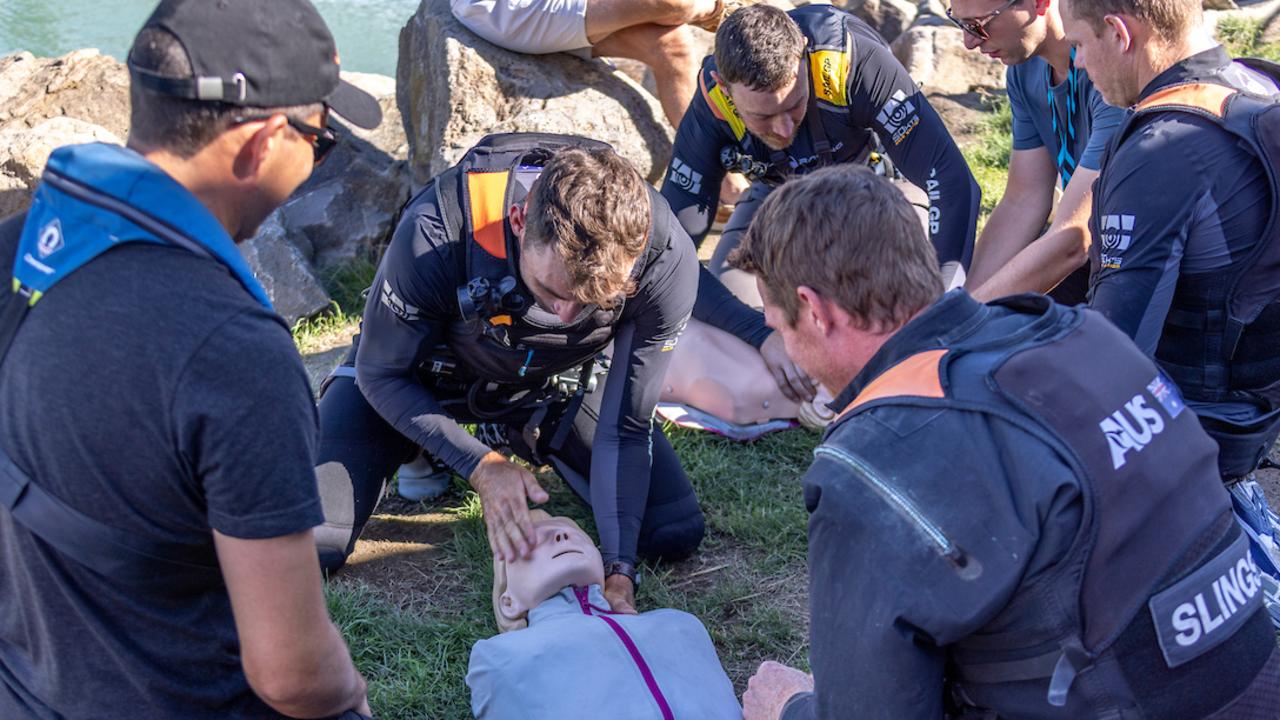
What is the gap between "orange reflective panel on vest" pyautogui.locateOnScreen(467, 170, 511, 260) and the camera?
3.15 m

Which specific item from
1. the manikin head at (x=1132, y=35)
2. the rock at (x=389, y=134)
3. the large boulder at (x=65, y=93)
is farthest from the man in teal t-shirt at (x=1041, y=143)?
the large boulder at (x=65, y=93)

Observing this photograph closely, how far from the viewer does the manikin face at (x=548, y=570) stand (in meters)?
3.01

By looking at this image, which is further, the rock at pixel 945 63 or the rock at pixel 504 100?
the rock at pixel 945 63

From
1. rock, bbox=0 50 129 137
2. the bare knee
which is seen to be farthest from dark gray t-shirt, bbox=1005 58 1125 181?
rock, bbox=0 50 129 137

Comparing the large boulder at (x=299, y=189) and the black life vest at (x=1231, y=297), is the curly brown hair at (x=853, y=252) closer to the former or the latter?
the black life vest at (x=1231, y=297)

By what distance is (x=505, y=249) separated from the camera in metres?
3.16

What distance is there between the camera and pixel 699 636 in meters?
2.86

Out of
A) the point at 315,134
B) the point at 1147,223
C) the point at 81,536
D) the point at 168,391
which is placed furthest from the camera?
the point at 1147,223

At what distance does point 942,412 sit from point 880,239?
14.1 inches

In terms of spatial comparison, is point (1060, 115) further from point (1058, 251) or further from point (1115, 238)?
point (1115, 238)

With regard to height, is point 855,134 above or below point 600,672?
above

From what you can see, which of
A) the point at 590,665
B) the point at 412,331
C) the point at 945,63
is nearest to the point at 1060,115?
the point at 412,331

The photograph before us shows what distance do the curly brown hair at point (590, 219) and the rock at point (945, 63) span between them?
4711 mm

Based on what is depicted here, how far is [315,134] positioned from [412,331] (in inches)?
60.4
